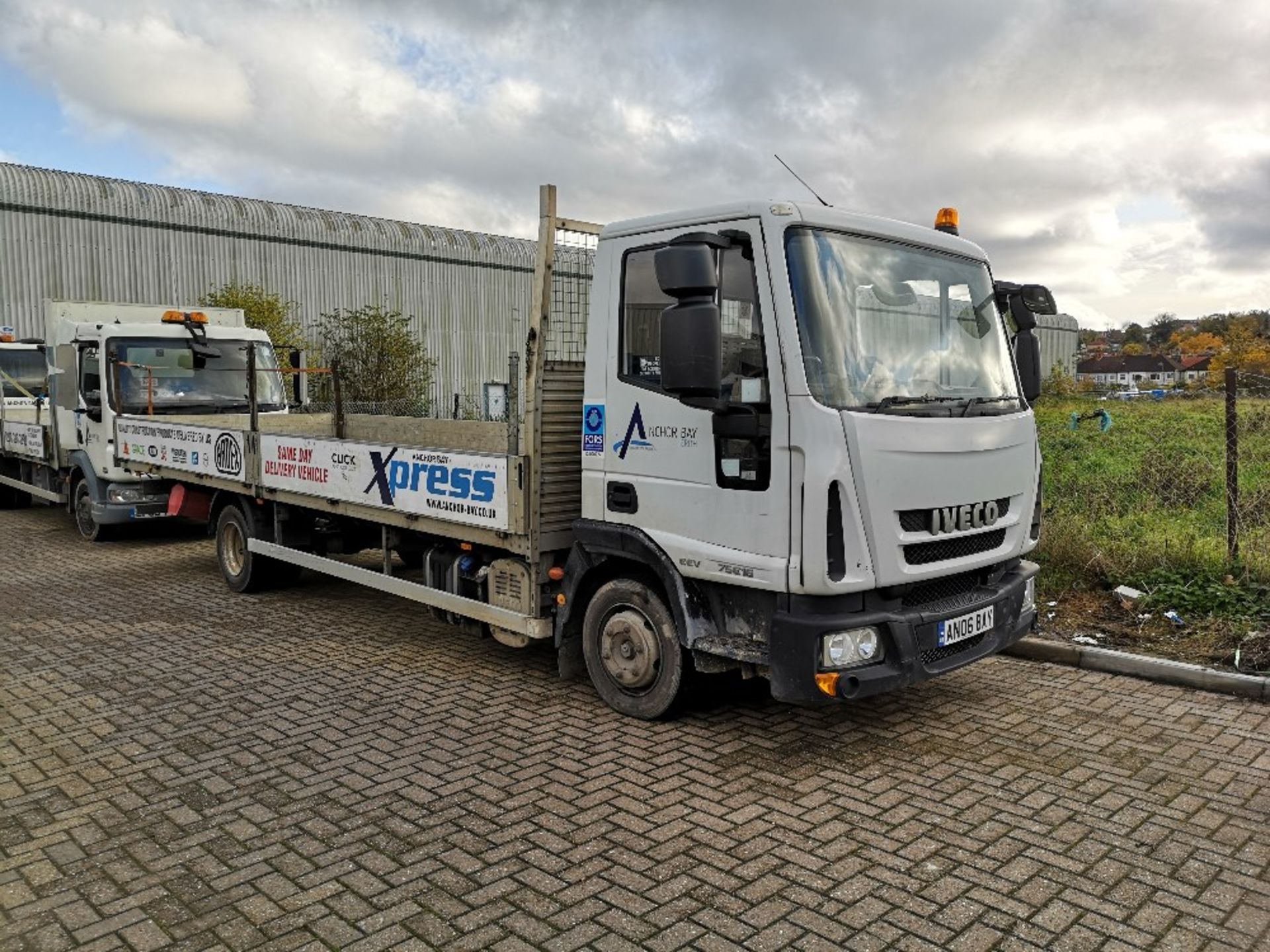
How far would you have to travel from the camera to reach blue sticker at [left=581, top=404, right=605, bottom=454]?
505cm

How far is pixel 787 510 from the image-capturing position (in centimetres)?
418

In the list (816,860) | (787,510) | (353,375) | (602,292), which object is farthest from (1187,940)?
(353,375)

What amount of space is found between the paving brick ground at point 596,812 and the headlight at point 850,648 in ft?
1.92

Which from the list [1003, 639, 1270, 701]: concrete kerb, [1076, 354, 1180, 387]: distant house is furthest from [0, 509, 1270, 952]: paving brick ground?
[1076, 354, 1180, 387]: distant house

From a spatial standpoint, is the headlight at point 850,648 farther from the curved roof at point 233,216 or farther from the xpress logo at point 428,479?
the curved roof at point 233,216

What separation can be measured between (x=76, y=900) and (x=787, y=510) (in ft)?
9.99

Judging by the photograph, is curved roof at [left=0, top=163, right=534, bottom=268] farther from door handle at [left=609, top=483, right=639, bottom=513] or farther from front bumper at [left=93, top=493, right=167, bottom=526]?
door handle at [left=609, top=483, right=639, bottom=513]

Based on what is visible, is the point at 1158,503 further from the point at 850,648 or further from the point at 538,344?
the point at 538,344

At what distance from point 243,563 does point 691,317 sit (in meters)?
6.02

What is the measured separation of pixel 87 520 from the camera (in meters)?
11.8

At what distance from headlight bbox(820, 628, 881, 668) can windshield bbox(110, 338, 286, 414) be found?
828 cm

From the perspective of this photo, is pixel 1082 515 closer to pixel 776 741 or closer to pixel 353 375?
pixel 776 741

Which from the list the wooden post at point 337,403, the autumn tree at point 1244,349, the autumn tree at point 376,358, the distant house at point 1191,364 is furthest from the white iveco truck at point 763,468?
the distant house at point 1191,364

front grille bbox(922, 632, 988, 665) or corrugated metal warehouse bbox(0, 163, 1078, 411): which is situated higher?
corrugated metal warehouse bbox(0, 163, 1078, 411)
